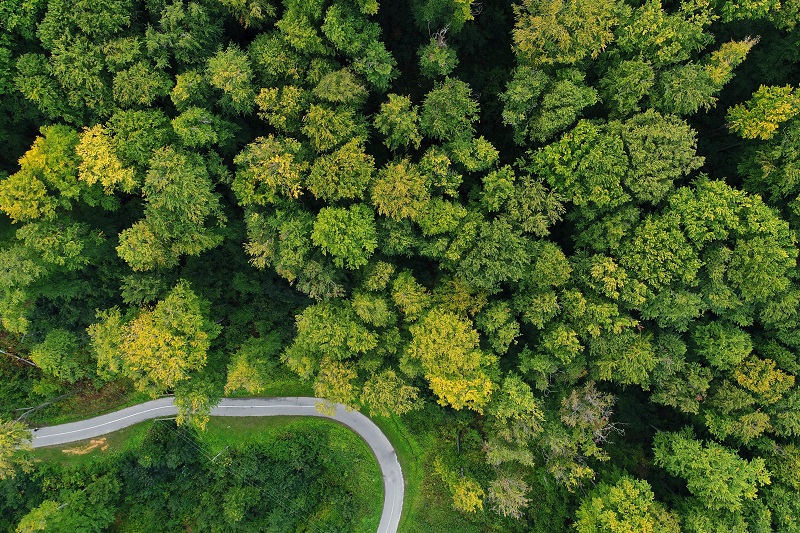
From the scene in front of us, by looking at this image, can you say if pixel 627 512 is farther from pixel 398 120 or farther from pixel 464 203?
pixel 398 120

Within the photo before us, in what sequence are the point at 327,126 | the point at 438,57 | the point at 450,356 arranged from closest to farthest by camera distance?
the point at 327,126
the point at 438,57
the point at 450,356

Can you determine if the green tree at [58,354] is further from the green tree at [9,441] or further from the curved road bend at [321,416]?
the curved road bend at [321,416]

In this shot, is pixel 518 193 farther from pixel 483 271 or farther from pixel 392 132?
pixel 392 132

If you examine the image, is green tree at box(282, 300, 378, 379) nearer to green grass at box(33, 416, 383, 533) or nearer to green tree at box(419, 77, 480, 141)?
green tree at box(419, 77, 480, 141)

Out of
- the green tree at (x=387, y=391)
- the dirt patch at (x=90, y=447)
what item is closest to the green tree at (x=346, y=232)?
the green tree at (x=387, y=391)

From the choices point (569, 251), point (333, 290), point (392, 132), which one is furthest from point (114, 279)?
point (569, 251)

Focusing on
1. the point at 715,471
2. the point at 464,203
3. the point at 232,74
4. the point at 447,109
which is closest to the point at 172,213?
the point at 232,74
